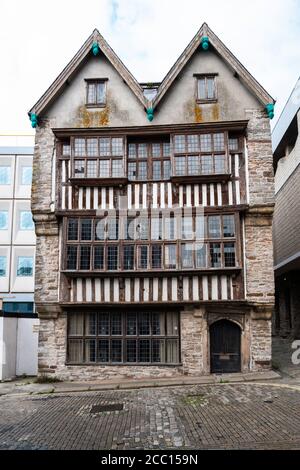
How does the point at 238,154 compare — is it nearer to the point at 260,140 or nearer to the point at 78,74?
the point at 260,140

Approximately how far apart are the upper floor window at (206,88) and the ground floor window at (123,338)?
26.2ft

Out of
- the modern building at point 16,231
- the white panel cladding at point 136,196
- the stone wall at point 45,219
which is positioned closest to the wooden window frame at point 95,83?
the stone wall at point 45,219

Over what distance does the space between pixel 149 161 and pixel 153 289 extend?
15.3 ft

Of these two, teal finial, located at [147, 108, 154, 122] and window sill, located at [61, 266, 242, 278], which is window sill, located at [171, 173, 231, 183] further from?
window sill, located at [61, 266, 242, 278]

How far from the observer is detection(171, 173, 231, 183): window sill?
14148 mm

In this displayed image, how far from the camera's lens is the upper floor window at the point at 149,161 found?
14898 millimetres

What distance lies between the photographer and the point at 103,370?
14.2m

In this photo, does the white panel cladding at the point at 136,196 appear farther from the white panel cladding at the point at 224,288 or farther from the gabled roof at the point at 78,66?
the white panel cladding at the point at 224,288

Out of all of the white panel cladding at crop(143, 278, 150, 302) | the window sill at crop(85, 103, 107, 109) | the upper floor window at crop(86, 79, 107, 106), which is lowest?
the white panel cladding at crop(143, 278, 150, 302)

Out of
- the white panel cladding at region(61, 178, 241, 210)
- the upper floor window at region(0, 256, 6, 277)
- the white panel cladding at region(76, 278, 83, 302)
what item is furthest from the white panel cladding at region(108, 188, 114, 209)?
the upper floor window at region(0, 256, 6, 277)

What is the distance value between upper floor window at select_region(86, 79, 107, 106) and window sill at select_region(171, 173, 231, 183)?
13.5ft

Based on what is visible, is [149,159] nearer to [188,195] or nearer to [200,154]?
[200,154]

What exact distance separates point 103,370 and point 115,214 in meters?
5.48

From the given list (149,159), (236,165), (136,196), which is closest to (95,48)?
(149,159)
